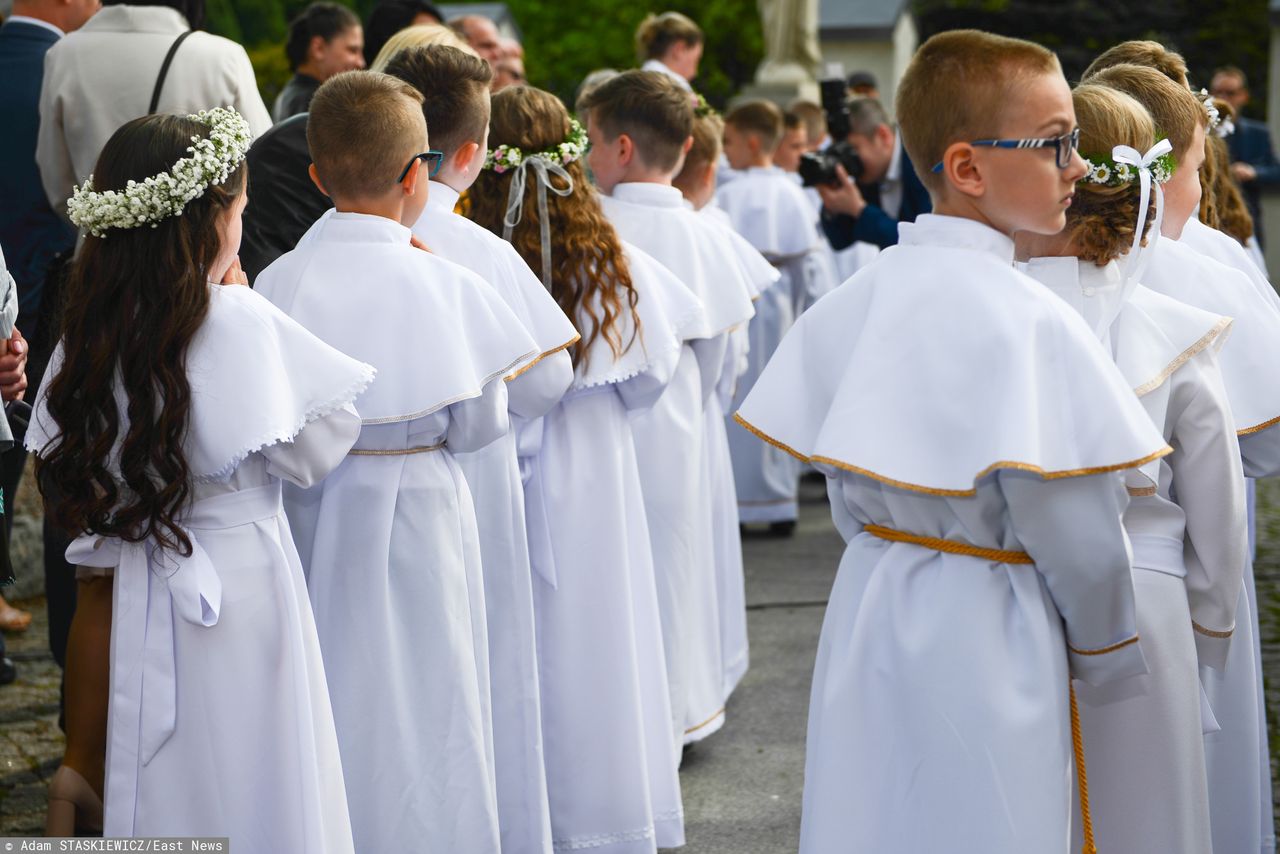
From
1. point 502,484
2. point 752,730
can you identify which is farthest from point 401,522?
point 752,730

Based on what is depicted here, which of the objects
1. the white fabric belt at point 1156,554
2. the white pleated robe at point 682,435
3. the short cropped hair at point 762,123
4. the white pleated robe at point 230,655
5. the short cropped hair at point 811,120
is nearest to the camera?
the white fabric belt at point 1156,554

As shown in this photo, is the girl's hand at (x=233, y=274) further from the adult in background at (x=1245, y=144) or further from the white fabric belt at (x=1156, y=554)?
the adult in background at (x=1245, y=144)

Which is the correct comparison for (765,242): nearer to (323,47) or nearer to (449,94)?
(323,47)

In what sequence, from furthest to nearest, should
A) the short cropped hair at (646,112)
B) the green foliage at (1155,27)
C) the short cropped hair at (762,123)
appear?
the green foliage at (1155,27), the short cropped hair at (762,123), the short cropped hair at (646,112)

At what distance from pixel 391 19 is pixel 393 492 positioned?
351cm

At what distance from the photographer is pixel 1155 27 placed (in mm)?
39969

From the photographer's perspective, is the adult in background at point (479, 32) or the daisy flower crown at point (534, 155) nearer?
the daisy flower crown at point (534, 155)

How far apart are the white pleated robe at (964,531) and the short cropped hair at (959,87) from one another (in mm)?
156

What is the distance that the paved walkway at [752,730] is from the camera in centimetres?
498

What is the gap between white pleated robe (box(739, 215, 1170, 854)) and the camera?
272 cm

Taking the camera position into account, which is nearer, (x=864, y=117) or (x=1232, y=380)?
(x=1232, y=380)

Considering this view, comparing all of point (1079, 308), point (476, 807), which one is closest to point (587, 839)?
point (476, 807)

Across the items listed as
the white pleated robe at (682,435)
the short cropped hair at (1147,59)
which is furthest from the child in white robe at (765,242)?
the short cropped hair at (1147,59)

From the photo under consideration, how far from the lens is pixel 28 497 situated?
25.8 feet
